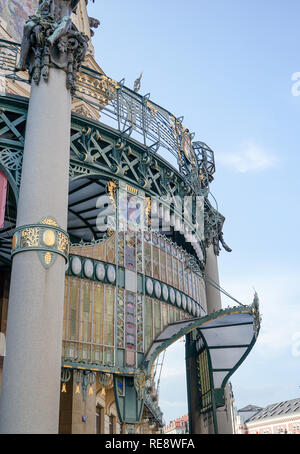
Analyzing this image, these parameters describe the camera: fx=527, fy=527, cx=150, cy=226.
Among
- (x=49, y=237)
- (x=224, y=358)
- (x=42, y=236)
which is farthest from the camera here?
(x=224, y=358)

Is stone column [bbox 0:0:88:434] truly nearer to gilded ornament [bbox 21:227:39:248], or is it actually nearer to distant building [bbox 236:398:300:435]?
gilded ornament [bbox 21:227:39:248]

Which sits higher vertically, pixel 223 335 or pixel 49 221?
pixel 49 221

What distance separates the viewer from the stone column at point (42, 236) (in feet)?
53.0

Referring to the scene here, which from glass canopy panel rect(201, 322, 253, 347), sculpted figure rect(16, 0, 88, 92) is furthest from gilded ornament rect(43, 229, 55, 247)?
glass canopy panel rect(201, 322, 253, 347)

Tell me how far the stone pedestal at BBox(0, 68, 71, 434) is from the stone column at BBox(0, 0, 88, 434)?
0.03 meters

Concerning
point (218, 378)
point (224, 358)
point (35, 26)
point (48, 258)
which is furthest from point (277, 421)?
point (35, 26)

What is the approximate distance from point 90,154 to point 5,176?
4.52 metres

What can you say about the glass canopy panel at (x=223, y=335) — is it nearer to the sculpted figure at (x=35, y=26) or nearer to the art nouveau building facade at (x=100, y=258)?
the art nouveau building facade at (x=100, y=258)

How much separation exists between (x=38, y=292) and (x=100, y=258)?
6.41 metres

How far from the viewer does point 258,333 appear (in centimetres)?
2777

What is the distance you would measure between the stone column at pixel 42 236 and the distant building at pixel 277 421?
91447 millimetres

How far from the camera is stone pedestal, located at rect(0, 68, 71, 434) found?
1598 centimetres

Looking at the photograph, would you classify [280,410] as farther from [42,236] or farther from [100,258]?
[42,236]

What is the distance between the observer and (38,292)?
1755cm
